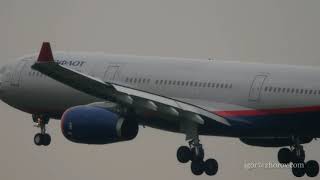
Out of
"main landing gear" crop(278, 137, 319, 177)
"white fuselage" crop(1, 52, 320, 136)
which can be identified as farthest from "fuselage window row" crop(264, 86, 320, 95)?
"main landing gear" crop(278, 137, 319, 177)

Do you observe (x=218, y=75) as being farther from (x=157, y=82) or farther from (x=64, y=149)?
(x=64, y=149)

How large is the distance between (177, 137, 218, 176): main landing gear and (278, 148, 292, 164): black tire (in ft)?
12.6

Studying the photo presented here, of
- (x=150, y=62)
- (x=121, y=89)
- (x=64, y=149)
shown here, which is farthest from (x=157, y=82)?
(x=64, y=149)

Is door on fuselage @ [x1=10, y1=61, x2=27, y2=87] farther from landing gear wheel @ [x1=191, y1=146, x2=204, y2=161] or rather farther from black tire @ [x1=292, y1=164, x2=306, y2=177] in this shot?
black tire @ [x1=292, y1=164, x2=306, y2=177]

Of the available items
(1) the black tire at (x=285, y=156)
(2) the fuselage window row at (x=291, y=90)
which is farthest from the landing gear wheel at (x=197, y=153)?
(1) the black tire at (x=285, y=156)

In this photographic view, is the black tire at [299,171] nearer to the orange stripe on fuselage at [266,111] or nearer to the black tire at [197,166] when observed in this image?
the orange stripe on fuselage at [266,111]

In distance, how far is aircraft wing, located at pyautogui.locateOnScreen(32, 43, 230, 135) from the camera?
6712cm

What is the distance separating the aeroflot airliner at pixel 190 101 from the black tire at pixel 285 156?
45mm

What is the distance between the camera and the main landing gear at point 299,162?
74.1m

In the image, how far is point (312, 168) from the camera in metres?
74.6

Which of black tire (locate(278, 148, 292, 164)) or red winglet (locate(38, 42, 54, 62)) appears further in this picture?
black tire (locate(278, 148, 292, 164))

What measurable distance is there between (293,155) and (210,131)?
4461mm

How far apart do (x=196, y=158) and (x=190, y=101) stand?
2.90 meters

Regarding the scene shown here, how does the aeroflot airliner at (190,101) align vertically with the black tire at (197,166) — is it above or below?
above
